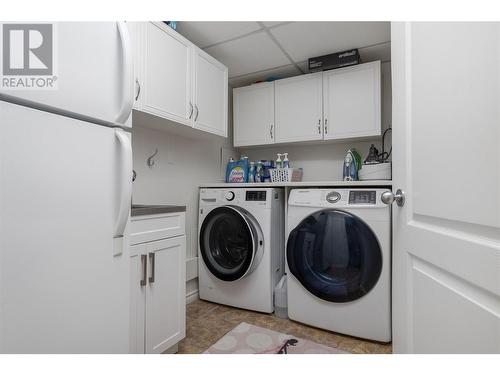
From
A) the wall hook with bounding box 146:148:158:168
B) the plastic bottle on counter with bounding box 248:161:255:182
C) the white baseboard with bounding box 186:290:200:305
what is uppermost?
the wall hook with bounding box 146:148:158:168

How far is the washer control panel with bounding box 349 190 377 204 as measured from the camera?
5.94ft

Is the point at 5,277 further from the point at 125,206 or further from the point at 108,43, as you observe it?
the point at 108,43

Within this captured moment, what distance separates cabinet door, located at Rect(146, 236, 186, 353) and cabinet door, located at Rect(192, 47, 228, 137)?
0.97 meters

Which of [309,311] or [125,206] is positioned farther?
[309,311]

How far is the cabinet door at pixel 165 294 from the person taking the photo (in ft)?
4.66

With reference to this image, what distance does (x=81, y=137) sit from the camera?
0.84m

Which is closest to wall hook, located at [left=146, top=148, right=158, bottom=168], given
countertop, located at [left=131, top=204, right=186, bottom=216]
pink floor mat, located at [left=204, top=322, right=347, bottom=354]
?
countertop, located at [left=131, top=204, right=186, bottom=216]

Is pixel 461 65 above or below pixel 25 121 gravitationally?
above

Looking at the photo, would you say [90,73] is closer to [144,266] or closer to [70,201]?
[70,201]

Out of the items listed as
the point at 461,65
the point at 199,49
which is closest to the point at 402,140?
the point at 461,65

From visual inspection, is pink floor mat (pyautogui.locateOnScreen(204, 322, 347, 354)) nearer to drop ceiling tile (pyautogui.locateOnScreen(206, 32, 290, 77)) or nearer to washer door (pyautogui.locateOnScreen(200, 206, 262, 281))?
washer door (pyautogui.locateOnScreen(200, 206, 262, 281))

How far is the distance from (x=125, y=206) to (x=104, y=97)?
37 cm

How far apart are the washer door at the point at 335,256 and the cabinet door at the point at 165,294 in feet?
2.73

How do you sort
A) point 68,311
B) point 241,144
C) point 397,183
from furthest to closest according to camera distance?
point 241,144, point 397,183, point 68,311
